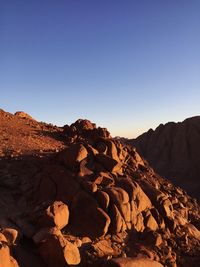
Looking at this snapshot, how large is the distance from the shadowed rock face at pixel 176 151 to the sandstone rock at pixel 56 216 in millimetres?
25266

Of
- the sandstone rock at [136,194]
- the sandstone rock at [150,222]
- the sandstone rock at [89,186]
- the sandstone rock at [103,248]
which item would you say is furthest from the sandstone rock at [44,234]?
the sandstone rock at [150,222]

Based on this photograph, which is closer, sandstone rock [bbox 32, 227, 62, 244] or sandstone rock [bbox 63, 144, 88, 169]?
sandstone rock [bbox 32, 227, 62, 244]

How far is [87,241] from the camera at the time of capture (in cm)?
985

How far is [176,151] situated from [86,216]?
108 feet

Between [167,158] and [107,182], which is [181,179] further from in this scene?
[107,182]

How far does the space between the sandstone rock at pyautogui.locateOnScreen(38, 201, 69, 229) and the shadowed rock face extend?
25266mm

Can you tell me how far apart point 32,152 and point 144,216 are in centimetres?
456

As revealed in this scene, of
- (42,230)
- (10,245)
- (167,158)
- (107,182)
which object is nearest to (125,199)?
(107,182)

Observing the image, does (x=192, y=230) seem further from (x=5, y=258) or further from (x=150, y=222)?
(x=5, y=258)

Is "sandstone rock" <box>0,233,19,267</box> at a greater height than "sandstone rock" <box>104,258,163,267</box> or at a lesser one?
greater

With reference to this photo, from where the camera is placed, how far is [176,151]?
4212 centimetres

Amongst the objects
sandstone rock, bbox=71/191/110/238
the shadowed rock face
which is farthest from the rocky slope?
the shadowed rock face

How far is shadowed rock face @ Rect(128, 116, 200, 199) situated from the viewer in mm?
37406

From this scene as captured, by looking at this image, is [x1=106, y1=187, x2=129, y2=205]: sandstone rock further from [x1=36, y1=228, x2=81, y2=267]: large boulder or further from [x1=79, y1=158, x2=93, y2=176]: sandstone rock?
[x1=36, y1=228, x2=81, y2=267]: large boulder
